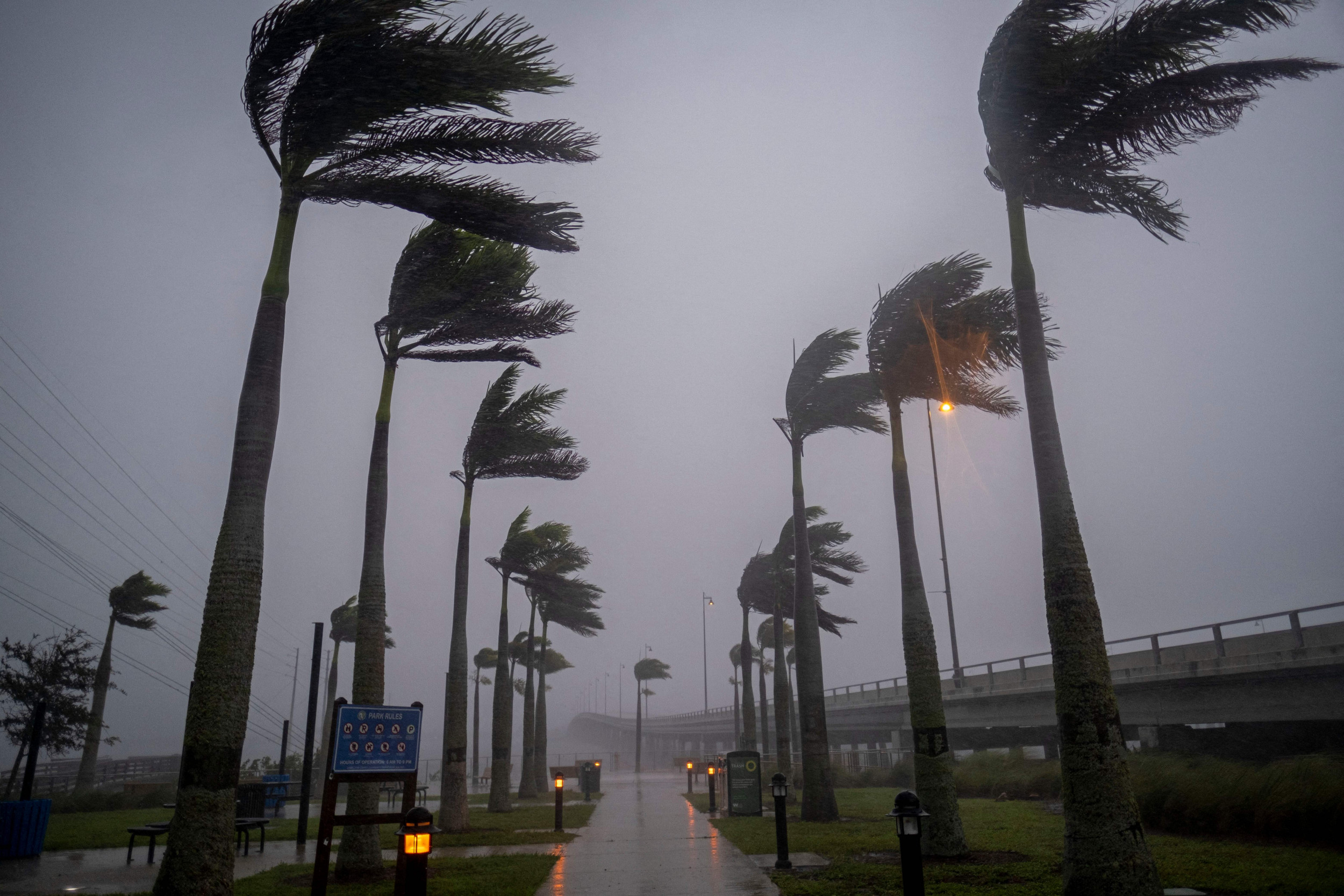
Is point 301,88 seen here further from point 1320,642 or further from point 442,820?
point 1320,642

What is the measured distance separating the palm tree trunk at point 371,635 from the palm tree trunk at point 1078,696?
28.4 ft

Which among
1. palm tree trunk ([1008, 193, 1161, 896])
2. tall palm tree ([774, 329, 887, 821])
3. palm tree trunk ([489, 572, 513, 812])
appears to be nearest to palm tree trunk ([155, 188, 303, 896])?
palm tree trunk ([1008, 193, 1161, 896])

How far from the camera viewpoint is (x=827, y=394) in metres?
19.2

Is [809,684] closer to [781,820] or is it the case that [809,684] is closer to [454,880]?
[781,820]

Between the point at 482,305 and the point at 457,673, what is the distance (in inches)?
372

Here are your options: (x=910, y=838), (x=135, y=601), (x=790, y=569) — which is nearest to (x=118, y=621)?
(x=135, y=601)

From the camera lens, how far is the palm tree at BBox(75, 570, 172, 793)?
112 feet

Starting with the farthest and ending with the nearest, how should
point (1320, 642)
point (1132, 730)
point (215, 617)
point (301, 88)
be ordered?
point (1132, 730)
point (1320, 642)
point (301, 88)
point (215, 617)

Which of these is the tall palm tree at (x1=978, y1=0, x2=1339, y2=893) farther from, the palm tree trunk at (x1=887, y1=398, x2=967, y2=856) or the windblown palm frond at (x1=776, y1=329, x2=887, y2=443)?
the windblown palm frond at (x1=776, y1=329, x2=887, y2=443)

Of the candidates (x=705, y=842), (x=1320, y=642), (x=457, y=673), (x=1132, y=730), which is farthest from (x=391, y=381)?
(x=1132, y=730)

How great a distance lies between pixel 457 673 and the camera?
19.2 metres

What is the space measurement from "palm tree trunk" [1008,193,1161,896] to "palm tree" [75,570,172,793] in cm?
3883

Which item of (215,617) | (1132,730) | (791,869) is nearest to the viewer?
(215,617)

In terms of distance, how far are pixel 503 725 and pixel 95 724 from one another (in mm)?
21135
